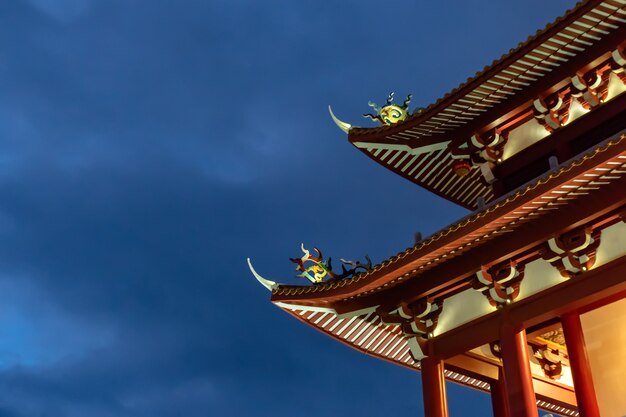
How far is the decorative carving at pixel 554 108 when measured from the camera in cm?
1407

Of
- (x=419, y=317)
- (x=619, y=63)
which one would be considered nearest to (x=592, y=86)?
(x=619, y=63)

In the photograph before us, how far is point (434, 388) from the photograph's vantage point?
44.7 ft

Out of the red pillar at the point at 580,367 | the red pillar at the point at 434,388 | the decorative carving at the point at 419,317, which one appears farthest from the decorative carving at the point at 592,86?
the red pillar at the point at 434,388

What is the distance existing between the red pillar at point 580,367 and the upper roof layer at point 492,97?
446 centimetres

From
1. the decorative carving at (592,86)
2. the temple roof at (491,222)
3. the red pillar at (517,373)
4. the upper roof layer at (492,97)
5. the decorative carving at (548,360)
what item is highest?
the upper roof layer at (492,97)

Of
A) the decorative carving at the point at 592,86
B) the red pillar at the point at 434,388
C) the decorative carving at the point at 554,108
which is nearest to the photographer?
the red pillar at the point at 434,388

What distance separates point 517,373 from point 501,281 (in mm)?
1683

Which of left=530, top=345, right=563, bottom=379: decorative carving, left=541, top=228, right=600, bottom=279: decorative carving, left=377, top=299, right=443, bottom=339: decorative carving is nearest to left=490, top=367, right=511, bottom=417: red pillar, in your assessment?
left=530, top=345, right=563, bottom=379: decorative carving

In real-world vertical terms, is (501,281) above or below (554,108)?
below

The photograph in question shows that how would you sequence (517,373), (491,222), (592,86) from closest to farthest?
1. (491,222)
2. (517,373)
3. (592,86)

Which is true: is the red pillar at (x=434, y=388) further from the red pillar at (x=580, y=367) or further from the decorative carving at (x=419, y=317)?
the red pillar at (x=580, y=367)

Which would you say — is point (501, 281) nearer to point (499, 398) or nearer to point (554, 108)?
point (499, 398)

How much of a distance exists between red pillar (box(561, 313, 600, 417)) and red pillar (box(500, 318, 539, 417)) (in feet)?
2.37

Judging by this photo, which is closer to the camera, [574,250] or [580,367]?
[574,250]
